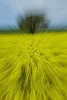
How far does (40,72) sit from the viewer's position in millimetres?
529

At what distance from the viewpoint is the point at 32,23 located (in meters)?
0.56

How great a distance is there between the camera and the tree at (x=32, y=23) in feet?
1.82

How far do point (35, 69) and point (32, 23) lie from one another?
0.14 meters

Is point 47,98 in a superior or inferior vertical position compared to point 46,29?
inferior

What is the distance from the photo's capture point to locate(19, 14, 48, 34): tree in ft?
1.82

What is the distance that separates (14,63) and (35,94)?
11 cm

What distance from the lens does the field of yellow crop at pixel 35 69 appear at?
1.74 feet

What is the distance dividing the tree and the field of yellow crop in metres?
0.02

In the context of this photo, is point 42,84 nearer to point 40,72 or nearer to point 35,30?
point 40,72

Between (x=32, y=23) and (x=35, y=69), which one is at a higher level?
(x=32, y=23)

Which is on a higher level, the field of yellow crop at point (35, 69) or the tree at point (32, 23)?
the tree at point (32, 23)

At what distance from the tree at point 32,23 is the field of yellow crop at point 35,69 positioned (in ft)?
0.08

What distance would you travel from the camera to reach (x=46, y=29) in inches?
21.9

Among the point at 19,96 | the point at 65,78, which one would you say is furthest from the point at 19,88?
the point at 65,78
